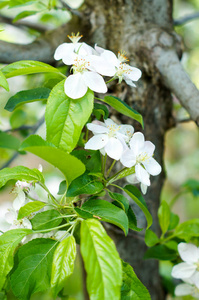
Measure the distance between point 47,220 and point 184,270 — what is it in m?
0.32

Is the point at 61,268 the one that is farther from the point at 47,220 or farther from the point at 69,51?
the point at 69,51

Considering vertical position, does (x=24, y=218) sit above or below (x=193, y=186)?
above

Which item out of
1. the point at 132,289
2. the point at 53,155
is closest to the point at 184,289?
the point at 132,289

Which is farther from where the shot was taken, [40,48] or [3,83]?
[40,48]

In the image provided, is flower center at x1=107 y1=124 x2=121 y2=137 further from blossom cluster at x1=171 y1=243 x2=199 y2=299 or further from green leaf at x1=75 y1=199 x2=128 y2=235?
blossom cluster at x1=171 y1=243 x2=199 y2=299

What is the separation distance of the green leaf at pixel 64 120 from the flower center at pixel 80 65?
5 centimetres

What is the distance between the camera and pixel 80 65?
0.46 meters

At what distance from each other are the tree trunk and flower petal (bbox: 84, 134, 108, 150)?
332 millimetres

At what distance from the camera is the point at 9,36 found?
5.68ft

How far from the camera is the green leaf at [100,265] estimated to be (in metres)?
0.35

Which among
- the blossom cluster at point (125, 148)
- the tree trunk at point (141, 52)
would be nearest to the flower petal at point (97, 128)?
the blossom cluster at point (125, 148)

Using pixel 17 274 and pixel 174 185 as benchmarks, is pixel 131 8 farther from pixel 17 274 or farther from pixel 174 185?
pixel 174 185

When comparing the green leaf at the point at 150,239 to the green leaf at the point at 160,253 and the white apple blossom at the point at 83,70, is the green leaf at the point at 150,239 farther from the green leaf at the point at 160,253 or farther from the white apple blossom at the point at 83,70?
the white apple blossom at the point at 83,70

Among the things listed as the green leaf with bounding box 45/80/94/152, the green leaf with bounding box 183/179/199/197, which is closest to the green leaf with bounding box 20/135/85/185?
the green leaf with bounding box 45/80/94/152
